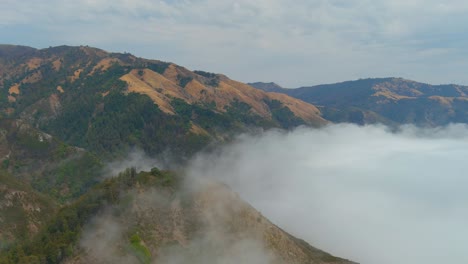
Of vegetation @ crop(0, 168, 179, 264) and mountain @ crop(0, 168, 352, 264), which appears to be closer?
vegetation @ crop(0, 168, 179, 264)

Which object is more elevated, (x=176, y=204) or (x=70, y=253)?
(x=176, y=204)

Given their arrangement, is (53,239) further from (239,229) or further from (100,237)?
(239,229)

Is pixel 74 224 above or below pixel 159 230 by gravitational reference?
below

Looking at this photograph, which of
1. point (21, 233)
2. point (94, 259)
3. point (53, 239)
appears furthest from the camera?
point (21, 233)

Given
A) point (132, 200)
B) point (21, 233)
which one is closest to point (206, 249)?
point (132, 200)

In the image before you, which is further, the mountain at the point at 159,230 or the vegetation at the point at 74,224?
the mountain at the point at 159,230

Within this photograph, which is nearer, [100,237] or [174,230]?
[100,237]

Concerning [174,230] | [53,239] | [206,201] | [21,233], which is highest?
[206,201]

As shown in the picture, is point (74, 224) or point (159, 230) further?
point (159, 230)
